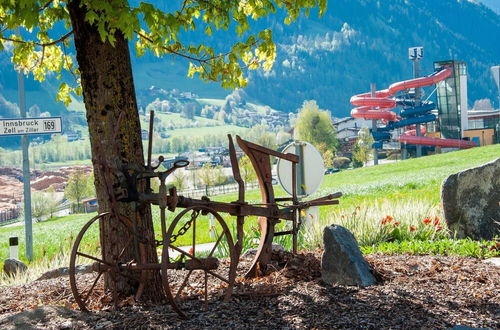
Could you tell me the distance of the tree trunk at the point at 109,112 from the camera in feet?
20.5

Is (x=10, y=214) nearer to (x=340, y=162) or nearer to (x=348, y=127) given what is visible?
(x=340, y=162)

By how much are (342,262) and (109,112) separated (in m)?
2.53

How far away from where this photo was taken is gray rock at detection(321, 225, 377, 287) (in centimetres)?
642

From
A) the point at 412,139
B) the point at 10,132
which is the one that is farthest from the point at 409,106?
the point at 10,132

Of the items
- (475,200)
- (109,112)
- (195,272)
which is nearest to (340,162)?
(475,200)

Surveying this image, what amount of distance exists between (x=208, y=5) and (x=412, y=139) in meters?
95.8

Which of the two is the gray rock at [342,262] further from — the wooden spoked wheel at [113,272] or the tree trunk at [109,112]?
the wooden spoked wheel at [113,272]

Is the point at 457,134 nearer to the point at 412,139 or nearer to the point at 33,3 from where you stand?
the point at 412,139

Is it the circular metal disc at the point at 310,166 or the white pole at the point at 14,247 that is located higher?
the circular metal disc at the point at 310,166

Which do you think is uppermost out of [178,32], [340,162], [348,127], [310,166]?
[348,127]

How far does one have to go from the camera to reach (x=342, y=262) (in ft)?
21.2

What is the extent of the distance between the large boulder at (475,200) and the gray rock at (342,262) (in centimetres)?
440

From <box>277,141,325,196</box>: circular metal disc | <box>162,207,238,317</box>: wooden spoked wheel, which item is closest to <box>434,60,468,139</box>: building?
<box>277,141,325,196</box>: circular metal disc

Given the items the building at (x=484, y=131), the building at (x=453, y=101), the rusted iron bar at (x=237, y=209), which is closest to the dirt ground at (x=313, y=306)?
the rusted iron bar at (x=237, y=209)
